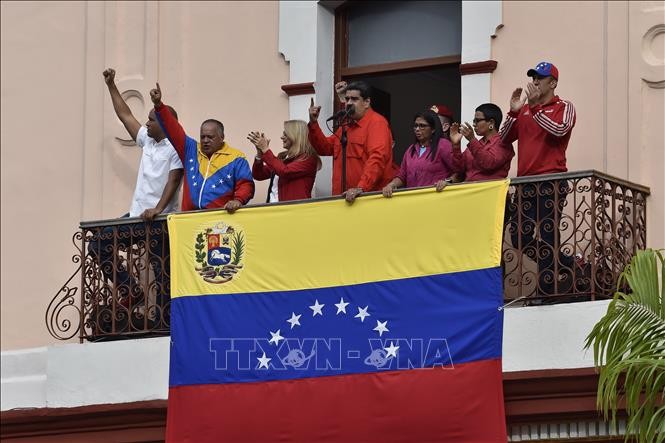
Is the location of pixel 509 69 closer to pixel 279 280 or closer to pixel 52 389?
pixel 279 280

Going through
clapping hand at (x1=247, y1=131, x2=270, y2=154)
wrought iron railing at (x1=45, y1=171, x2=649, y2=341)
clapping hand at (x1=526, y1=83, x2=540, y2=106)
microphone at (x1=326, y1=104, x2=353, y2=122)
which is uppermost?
clapping hand at (x1=526, y1=83, x2=540, y2=106)

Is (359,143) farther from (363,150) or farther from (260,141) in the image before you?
(260,141)

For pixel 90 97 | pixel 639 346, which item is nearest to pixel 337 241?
pixel 639 346

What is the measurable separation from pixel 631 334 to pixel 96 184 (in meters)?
6.76

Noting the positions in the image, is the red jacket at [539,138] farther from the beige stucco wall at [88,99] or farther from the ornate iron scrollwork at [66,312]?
the ornate iron scrollwork at [66,312]

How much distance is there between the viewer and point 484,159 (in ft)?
55.1

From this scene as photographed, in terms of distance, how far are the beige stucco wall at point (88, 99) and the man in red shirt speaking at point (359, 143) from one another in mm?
1599

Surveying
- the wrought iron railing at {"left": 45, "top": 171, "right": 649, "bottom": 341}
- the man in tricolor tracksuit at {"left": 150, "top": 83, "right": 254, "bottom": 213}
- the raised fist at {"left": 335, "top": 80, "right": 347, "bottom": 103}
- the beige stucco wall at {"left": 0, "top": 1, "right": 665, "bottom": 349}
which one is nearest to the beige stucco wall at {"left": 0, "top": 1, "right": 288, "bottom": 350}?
the beige stucco wall at {"left": 0, "top": 1, "right": 665, "bottom": 349}

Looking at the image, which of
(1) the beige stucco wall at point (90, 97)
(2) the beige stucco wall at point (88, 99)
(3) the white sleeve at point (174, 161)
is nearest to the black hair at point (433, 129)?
(1) the beige stucco wall at point (90, 97)

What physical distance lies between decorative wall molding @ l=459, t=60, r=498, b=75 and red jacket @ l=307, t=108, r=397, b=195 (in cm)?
102

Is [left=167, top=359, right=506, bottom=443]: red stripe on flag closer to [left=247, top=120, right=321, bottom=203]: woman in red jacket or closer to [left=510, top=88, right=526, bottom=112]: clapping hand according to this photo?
[left=247, top=120, right=321, bottom=203]: woman in red jacket

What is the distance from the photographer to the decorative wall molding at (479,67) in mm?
17984

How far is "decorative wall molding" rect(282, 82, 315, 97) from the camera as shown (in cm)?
1875

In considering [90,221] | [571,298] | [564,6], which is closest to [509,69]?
[564,6]
